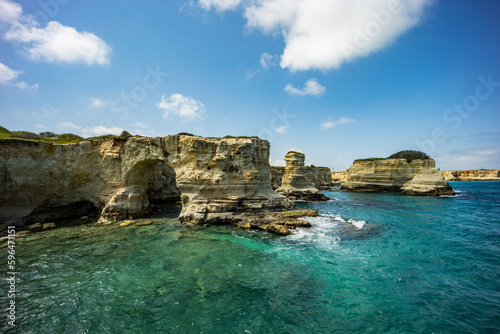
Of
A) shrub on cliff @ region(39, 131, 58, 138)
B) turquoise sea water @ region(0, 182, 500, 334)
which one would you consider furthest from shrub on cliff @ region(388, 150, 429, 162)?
shrub on cliff @ region(39, 131, 58, 138)

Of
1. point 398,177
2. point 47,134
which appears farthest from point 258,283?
point 398,177

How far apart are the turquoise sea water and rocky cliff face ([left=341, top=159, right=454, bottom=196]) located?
1290 inches

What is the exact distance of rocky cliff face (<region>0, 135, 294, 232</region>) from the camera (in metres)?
17.5

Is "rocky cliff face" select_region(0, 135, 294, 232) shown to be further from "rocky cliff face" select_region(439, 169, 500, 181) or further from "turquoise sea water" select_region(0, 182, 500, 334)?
"rocky cliff face" select_region(439, 169, 500, 181)

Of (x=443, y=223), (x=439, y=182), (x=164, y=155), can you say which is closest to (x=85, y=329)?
(x=164, y=155)

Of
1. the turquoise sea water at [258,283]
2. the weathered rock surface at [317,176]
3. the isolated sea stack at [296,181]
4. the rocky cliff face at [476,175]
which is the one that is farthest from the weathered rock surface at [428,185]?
the rocky cliff face at [476,175]

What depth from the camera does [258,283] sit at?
7988 millimetres

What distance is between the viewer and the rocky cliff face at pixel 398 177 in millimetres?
40938

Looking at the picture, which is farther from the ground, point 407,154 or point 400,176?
point 407,154

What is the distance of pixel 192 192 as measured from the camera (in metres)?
19.1

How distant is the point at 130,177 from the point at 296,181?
2825 centimetres

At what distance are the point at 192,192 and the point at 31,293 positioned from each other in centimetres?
1214

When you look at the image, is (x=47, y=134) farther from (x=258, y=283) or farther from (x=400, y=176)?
(x=400, y=176)

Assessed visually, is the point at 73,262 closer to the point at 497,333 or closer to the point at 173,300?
the point at 173,300
